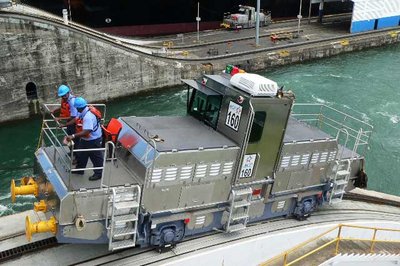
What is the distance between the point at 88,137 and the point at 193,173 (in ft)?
7.57

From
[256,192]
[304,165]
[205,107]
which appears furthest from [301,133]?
[205,107]

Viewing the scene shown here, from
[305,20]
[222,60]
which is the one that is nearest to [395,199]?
[222,60]

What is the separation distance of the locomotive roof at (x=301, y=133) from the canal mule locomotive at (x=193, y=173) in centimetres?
7

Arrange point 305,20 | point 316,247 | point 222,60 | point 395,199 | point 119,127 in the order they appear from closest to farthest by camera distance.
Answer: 1. point 119,127
2. point 316,247
3. point 395,199
4. point 222,60
5. point 305,20

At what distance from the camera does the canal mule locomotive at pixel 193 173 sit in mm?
8758

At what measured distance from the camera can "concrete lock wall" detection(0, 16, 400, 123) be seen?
2466cm

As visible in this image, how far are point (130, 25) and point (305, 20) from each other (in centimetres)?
2098

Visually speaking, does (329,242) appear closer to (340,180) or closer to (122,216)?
(340,180)

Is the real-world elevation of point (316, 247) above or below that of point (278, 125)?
below

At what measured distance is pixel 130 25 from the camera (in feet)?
119

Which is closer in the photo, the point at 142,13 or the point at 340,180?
the point at 340,180

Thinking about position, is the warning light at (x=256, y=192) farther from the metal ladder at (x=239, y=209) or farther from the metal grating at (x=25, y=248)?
the metal grating at (x=25, y=248)

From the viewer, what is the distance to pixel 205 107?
11039mm

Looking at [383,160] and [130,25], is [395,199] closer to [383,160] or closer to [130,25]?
[383,160]
